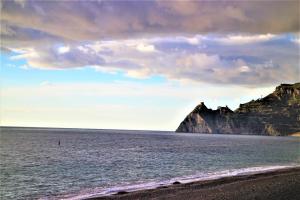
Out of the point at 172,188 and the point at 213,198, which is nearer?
the point at 213,198

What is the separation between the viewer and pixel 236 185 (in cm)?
3266

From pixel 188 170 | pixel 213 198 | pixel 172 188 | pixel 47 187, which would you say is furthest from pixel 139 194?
pixel 188 170

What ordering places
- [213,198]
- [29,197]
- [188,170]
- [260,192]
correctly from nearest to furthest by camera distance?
[213,198] < [260,192] < [29,197] < [188,170]

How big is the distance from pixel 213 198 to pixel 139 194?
A: 605 cm

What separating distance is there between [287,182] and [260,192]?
624 cm

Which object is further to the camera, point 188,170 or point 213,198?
point 188,170

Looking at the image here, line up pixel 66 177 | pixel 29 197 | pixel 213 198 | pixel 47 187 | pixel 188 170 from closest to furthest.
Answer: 1. pixel 213 198
2. pixel 29 197
3. pixel 47 187
4. pixel 66 177
5. pixel 188 170

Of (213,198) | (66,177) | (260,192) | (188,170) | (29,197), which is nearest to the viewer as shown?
(213,198)

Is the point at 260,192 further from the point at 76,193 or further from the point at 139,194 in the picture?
the point at 76,193

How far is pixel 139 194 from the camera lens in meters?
29.5

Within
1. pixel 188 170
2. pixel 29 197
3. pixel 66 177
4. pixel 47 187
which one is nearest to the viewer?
pixel 29 197

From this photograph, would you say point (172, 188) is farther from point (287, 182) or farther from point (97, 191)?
point (287, 182)

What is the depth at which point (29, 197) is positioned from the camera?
31.7m

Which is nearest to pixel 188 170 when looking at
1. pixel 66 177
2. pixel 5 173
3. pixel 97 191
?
pixel 66 177
